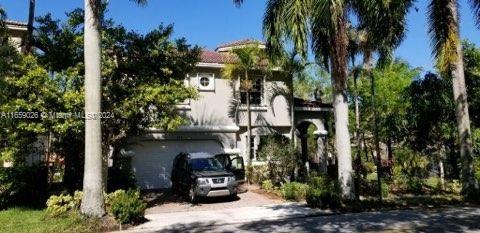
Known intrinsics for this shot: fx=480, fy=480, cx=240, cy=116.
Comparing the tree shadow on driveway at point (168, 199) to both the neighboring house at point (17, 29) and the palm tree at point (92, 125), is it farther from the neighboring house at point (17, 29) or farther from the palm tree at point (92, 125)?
the neighboring house at point (17, 29)

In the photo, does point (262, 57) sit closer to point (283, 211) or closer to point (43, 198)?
point (283, 211)

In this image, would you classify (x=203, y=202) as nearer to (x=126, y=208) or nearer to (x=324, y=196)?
(x=324, y=196)

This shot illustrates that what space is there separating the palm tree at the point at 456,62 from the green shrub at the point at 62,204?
41.8ft

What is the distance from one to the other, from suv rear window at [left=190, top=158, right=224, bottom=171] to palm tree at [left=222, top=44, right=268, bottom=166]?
4.55 m

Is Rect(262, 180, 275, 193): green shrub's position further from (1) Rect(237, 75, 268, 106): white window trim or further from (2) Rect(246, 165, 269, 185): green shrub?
(1) Rect(237, 75, 268, 106): white window trim

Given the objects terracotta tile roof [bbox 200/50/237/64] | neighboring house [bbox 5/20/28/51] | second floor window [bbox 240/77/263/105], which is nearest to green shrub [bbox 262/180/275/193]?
second floor window [bbox 240/77/263/105]

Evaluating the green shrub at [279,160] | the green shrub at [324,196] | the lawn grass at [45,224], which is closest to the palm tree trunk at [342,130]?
the green shrub at [324,196]

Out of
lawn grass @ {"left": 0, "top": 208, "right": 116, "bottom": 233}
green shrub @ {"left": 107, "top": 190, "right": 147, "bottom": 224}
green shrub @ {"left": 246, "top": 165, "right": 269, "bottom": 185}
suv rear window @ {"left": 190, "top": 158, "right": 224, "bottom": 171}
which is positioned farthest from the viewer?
green shrub @ {"left": 246, "top": 165, "right": 269, "bottom": 185}

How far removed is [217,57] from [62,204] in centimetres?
1263

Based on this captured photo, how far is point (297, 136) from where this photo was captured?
2634cm

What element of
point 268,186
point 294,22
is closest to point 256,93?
point 268,186

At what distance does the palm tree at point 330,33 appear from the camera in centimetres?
1420

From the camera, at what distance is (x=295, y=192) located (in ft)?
58.9

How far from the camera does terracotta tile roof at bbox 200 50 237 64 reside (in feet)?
76.7
